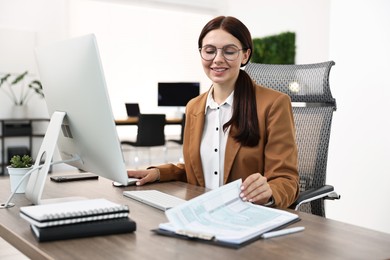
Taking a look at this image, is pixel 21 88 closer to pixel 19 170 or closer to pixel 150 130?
pixel 150 130

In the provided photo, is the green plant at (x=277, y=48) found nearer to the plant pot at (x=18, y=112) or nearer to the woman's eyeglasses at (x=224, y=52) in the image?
the plant pot at (x=18, y=112)

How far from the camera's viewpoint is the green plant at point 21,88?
266 inches

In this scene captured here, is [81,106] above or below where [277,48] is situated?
below

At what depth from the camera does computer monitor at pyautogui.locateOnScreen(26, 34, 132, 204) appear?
1.27 meters

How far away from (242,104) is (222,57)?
194 millimetres

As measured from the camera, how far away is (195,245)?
1090mm

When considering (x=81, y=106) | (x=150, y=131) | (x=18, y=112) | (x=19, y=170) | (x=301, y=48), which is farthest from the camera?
(x=301, y=48)

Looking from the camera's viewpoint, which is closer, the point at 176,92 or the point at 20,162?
the point at 20,162

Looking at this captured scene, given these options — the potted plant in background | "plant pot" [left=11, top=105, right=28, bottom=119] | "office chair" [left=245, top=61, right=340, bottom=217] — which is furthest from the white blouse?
"plant pot" [left=11, top=105, right=28, bottom=119]

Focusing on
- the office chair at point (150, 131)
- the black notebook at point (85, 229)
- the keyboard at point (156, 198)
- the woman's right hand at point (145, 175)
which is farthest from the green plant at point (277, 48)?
the black notebook at point (85, 229)

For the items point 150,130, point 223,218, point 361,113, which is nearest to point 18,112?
point 150,130

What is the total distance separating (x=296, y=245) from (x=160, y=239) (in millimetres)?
311

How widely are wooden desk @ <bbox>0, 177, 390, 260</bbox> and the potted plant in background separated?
5720 millimetres

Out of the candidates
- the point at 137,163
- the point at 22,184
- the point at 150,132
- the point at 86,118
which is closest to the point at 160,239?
the point at 86,118
